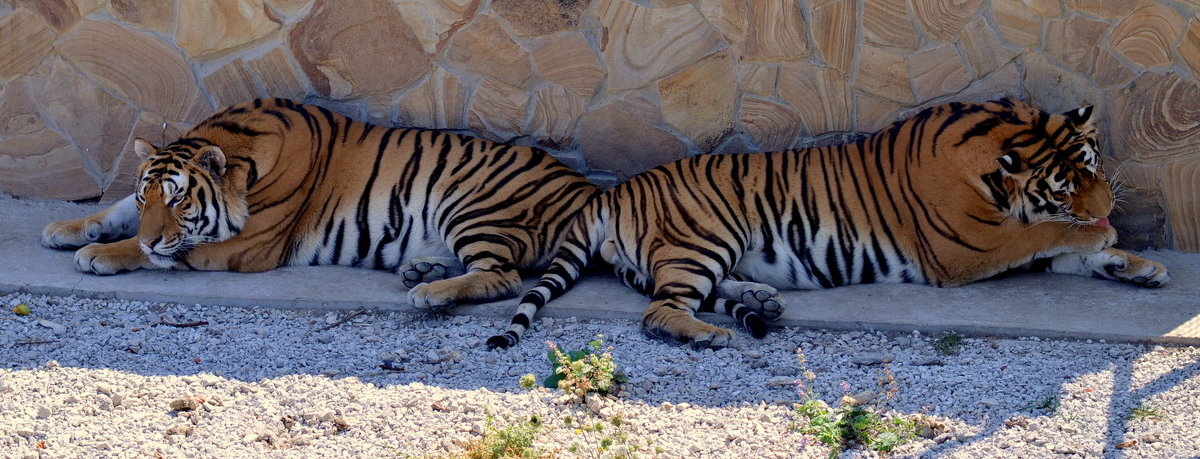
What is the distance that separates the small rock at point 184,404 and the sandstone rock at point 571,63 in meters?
2.68

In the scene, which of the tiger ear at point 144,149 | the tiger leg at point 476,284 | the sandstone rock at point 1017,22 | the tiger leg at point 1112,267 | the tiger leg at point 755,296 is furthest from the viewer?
the tiger ear at point 144,149

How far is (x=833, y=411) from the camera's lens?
4.26 metres

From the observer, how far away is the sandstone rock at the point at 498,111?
249 inches

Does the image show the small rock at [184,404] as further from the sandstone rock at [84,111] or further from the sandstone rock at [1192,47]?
the sandstone rock at [1192,47]

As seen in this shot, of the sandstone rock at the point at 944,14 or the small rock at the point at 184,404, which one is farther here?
the sandstone rock at the point at 944,14

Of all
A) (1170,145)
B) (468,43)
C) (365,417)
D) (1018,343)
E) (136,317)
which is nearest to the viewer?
(365,417)

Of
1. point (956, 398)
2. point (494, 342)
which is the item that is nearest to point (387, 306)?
point (494, 342)

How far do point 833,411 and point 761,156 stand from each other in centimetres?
193

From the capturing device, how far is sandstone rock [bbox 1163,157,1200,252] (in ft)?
18.8

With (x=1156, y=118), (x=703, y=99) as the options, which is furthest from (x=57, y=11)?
(x=1156, y=118)

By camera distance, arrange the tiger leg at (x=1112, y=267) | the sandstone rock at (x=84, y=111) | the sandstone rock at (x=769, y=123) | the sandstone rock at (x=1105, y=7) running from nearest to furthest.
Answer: the tiger leg at (x=1112, y=267) < the sandstone rock at (x=1105, y=7) < the sandstone rock at (x=769, y=123) < the sandstone rock at (x=84, y=111)

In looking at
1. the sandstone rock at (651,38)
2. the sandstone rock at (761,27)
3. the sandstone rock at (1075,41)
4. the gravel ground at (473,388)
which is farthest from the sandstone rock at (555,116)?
the sandstone rock at (1075,41)

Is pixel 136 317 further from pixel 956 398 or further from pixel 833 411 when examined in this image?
pixel 956 398

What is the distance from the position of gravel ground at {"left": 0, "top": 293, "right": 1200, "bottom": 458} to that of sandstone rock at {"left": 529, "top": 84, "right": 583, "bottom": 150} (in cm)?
139
